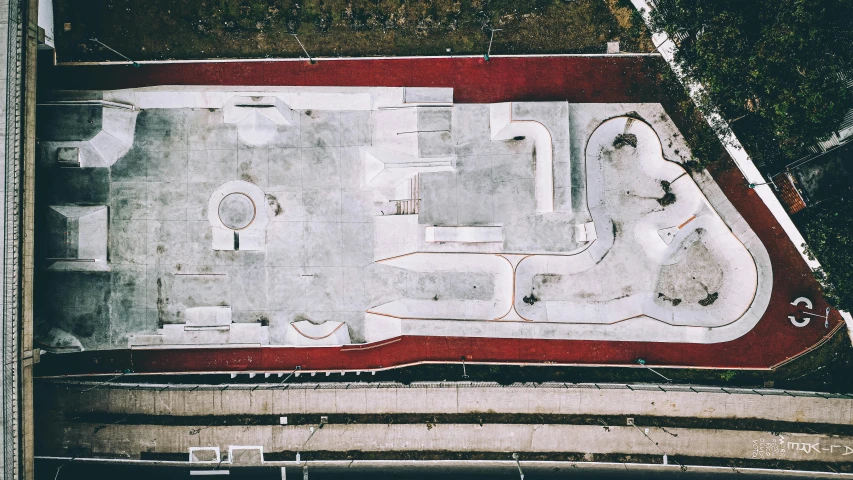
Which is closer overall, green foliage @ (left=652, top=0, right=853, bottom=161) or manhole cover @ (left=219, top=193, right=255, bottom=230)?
green foliage @ (left=652, top=0, right=853, bottom=161)

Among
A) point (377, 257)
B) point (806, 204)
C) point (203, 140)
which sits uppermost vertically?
point (203, 140)

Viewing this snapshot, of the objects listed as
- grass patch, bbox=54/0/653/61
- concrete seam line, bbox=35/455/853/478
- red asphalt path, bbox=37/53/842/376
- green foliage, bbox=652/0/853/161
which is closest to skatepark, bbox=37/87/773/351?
red asphalt path, bbox=37/53/842/376

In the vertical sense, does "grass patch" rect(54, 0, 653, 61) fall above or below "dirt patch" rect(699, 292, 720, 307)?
above

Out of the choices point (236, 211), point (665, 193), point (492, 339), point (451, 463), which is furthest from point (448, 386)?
point (665, 193)

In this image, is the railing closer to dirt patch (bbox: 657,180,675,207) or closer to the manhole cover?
the manhole cover

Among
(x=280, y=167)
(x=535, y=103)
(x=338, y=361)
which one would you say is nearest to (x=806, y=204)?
(x=535, y=103)

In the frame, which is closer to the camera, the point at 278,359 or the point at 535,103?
the point at 535,103

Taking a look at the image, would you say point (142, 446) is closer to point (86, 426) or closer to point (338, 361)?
point (86, 426)
